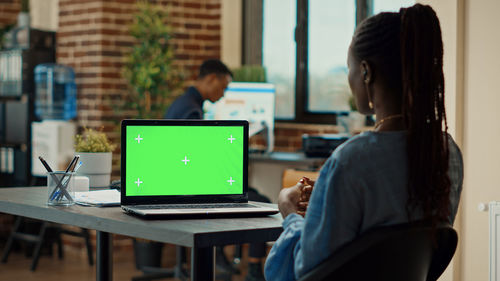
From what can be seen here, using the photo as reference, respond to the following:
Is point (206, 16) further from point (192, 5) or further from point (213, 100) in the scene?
point (213, 100)

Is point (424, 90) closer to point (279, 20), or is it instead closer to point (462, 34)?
point (462, 34)

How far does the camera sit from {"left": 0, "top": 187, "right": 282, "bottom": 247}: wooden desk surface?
5.85 feet

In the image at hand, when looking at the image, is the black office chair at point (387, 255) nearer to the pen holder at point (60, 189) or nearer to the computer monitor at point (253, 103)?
the pen holder at point (60, 189)

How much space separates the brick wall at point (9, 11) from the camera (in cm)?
638

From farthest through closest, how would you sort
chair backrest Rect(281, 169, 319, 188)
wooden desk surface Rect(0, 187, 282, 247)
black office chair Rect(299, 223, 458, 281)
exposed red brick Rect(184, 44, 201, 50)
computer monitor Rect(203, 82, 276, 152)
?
exposed red brick Rect(184, 44, 201, 50) → computer monitor Rect(203, 82, 276, 152) → chair backrest Rect(281, 169, 319, 188) → wooden desk surface Rect(0, 187, 282, 247) → black office chair Rect(299, 223, 458, 281)

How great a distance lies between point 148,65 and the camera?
5379mm

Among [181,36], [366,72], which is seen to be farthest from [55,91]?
[366,72]

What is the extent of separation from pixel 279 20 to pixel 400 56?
4.42 m

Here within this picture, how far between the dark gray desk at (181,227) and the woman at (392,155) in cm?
30

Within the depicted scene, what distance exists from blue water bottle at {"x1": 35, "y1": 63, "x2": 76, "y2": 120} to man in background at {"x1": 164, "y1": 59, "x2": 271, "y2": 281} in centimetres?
107

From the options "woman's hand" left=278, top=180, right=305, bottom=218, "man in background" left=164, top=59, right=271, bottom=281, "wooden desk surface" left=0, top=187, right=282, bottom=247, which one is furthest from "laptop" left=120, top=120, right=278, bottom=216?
"man in background" left=164, top=59, right=271, bottom=281

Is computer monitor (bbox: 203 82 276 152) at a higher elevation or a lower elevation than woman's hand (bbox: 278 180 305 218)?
higher

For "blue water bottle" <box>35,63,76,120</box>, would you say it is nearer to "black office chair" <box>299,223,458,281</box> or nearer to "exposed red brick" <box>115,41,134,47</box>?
"exposed red brick" <box>115,41,134,47</box>

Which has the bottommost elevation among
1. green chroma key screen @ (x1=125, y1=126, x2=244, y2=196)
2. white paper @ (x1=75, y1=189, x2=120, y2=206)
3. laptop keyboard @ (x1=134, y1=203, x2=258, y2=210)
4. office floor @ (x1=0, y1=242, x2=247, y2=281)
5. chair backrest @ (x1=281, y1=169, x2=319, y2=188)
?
office floor @ (x1=0, y1=242, x2=247, y2=281)
